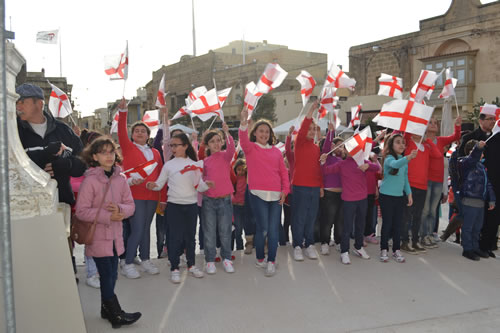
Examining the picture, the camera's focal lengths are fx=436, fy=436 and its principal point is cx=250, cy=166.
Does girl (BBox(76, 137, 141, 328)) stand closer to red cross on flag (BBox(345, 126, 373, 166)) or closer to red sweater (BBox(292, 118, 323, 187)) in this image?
red sweater (BBox(292, 118, 323, 187))

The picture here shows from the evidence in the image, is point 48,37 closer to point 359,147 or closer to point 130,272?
point 130,272

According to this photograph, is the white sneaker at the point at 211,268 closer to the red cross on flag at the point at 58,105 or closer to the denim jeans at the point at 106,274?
the denim jeans at the point at 106,274

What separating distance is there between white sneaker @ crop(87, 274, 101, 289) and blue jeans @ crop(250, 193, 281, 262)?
1.85 metres

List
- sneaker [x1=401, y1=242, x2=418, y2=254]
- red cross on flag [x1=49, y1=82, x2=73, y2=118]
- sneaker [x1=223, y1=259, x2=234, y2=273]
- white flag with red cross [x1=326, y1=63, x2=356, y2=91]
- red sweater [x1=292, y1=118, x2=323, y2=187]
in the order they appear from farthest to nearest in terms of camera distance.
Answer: red cross on flag [x1=49, y1=82, x2=73, y2=118] < white flag with red cross [x1=326, y1=63, x2=356, y2=91] < sneaker [x1=401, y1=242, x2=418, y2=254] < red sweater [x1=292, y1=118, x2=323, y2=187] < sneaker [x1=223, y1=259, x2=234, y2=273]

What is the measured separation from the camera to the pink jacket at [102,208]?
3.57m

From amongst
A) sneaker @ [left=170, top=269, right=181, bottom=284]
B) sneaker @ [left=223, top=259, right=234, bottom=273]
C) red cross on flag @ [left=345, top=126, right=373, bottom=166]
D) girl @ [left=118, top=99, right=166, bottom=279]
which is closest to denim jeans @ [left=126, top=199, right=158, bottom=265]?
girl @ [left=118, top=99, right=166, bottom=279]

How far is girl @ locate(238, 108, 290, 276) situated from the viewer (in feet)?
16.6

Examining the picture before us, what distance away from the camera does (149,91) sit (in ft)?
196

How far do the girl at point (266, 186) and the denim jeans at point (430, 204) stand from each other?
246cm

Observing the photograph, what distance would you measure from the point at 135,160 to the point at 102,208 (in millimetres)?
1587

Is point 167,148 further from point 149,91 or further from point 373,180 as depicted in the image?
point 149,91

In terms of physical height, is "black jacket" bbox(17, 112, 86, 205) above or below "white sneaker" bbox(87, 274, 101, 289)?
above

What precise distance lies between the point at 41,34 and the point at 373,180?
486 centimetres

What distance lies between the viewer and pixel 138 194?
499cm
